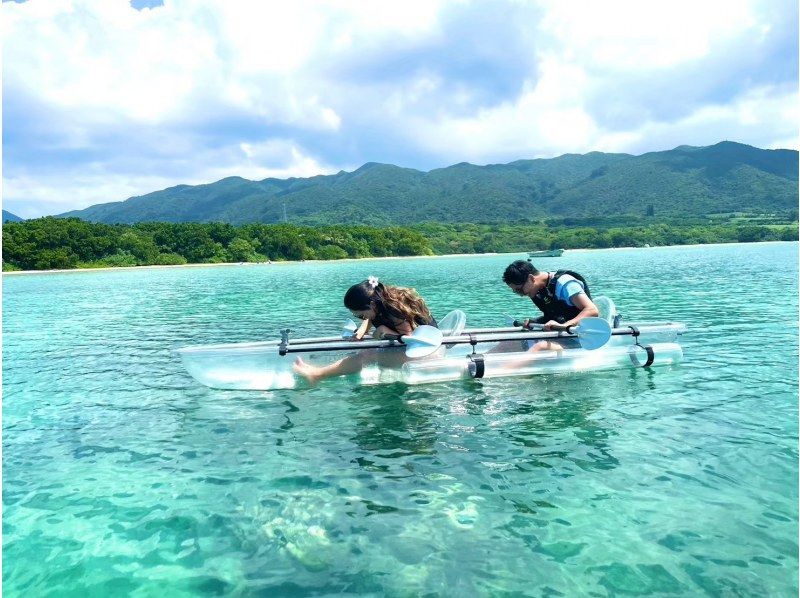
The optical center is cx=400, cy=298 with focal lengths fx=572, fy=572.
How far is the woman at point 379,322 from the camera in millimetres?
8781

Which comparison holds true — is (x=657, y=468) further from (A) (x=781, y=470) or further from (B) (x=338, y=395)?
(B) (x=338, y=395)

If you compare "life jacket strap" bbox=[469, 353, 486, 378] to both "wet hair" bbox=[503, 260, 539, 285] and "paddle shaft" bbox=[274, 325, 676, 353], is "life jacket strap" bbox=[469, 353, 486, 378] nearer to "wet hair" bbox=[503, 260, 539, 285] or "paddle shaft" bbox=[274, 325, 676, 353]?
"paddle shaft" bbox=[274, 325, 676, 353]

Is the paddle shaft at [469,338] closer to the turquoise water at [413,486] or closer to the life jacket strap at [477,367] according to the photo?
the life jacket strap at [477,367]

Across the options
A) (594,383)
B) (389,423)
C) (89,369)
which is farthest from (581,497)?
(89,369)

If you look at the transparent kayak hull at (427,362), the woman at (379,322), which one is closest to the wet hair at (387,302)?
the woman at (379,322)

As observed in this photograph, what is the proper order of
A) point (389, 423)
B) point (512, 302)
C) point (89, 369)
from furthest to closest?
point (512, 302)
point (89, 369)
point (389, 423)

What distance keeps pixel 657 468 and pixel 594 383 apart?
3.44 m

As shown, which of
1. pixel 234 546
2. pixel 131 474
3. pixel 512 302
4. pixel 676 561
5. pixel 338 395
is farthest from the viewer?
pixel 512 302

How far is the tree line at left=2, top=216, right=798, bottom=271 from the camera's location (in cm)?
7944

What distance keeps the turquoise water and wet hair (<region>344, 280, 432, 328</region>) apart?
3.89ft

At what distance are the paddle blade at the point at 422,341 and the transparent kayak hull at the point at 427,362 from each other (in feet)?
1.76

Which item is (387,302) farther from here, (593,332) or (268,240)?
(268,240)

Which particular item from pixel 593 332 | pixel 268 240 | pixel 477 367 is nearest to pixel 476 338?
pixel 477 367

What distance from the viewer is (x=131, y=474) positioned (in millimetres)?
6102
